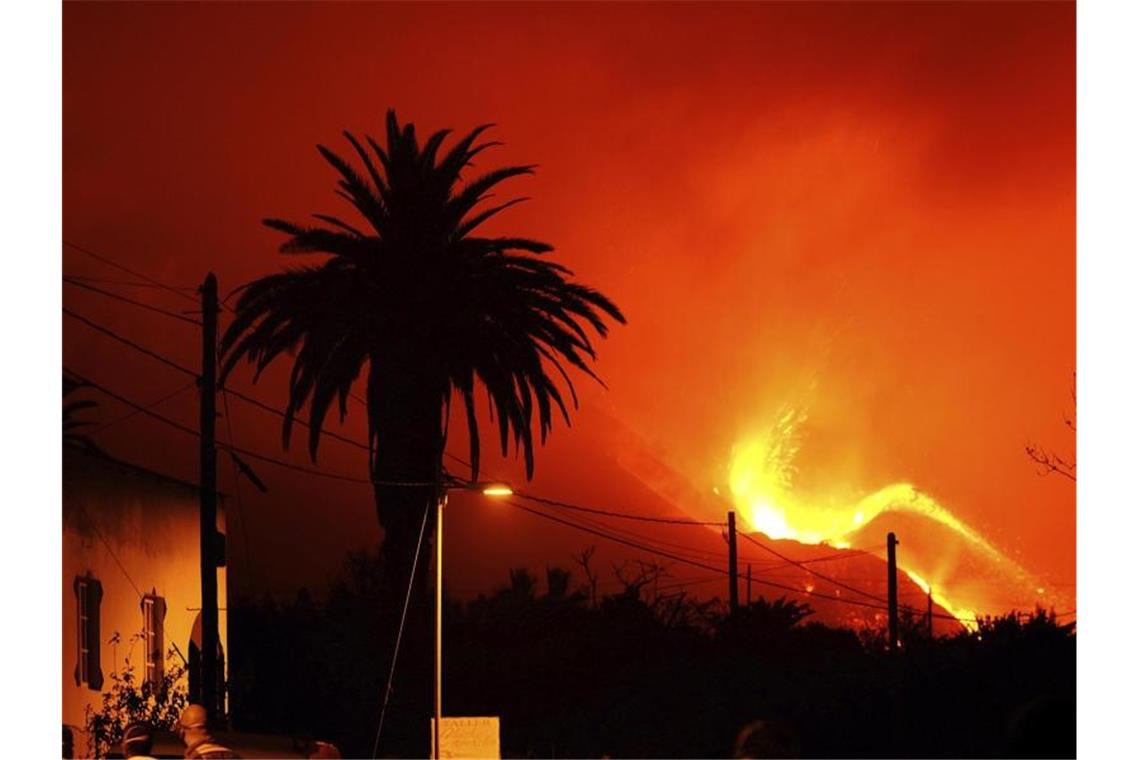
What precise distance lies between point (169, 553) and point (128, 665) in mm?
3027

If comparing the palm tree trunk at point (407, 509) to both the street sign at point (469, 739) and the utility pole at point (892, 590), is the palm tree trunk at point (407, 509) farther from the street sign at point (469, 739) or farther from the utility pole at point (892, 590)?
the utility pole at point (892, 590)

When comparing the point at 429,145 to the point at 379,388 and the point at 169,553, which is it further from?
the point at 169,553

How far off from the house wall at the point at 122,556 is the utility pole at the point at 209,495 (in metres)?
2.06

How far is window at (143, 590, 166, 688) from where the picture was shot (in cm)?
3511

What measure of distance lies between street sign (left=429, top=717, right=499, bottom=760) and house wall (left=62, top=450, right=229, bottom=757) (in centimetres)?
755

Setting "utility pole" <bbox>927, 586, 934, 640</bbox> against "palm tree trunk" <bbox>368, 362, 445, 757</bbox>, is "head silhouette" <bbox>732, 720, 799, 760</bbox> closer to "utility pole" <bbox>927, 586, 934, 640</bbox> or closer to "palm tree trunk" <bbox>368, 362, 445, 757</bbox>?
"palm tree trunk" <bbox>368, 362, 445, 757</bbox>

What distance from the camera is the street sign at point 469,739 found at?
26.0 m

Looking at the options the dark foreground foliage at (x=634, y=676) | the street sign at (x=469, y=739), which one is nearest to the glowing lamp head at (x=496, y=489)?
the street sign at (x=469, y=739)

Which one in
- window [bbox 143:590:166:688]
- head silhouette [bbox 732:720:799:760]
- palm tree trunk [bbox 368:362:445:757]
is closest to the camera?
head silhouette [bbox 732:720:799:760]

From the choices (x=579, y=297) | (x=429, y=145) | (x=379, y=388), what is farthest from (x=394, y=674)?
(x=429, y=145)

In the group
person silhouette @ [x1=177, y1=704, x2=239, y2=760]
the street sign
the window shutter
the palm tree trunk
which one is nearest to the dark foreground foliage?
the palm tree trunk

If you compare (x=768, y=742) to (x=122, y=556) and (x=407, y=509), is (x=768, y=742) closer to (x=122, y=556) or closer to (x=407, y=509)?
(x=122, y=556)
